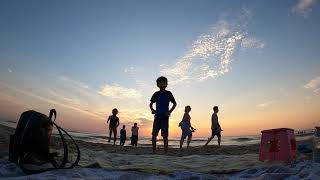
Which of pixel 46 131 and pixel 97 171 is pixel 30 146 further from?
pixel 97 171

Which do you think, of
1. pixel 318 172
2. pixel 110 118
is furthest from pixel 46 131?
pixel 110 118

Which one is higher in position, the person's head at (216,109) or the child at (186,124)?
the person's head at (216,109)

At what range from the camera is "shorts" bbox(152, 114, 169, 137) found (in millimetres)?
8445

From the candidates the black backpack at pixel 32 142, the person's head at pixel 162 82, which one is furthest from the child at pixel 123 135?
the black backpack at pixel 32 142

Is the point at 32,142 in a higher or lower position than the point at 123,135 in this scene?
lower

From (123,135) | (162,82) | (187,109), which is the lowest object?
(123,135)

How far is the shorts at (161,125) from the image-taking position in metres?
8.45

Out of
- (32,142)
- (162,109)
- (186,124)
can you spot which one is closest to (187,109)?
(186,124)

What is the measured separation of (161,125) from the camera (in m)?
8.48

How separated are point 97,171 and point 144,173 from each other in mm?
678

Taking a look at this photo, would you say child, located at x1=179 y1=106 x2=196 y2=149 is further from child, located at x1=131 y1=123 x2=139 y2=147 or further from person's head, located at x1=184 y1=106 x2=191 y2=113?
child, located at x1=131 y1=123 x2=139 y2=147

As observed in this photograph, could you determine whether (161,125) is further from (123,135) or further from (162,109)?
(123,135)

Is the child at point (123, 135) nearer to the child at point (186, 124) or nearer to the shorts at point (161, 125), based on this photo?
the child at point (186, 124)

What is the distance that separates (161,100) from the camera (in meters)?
8.52
